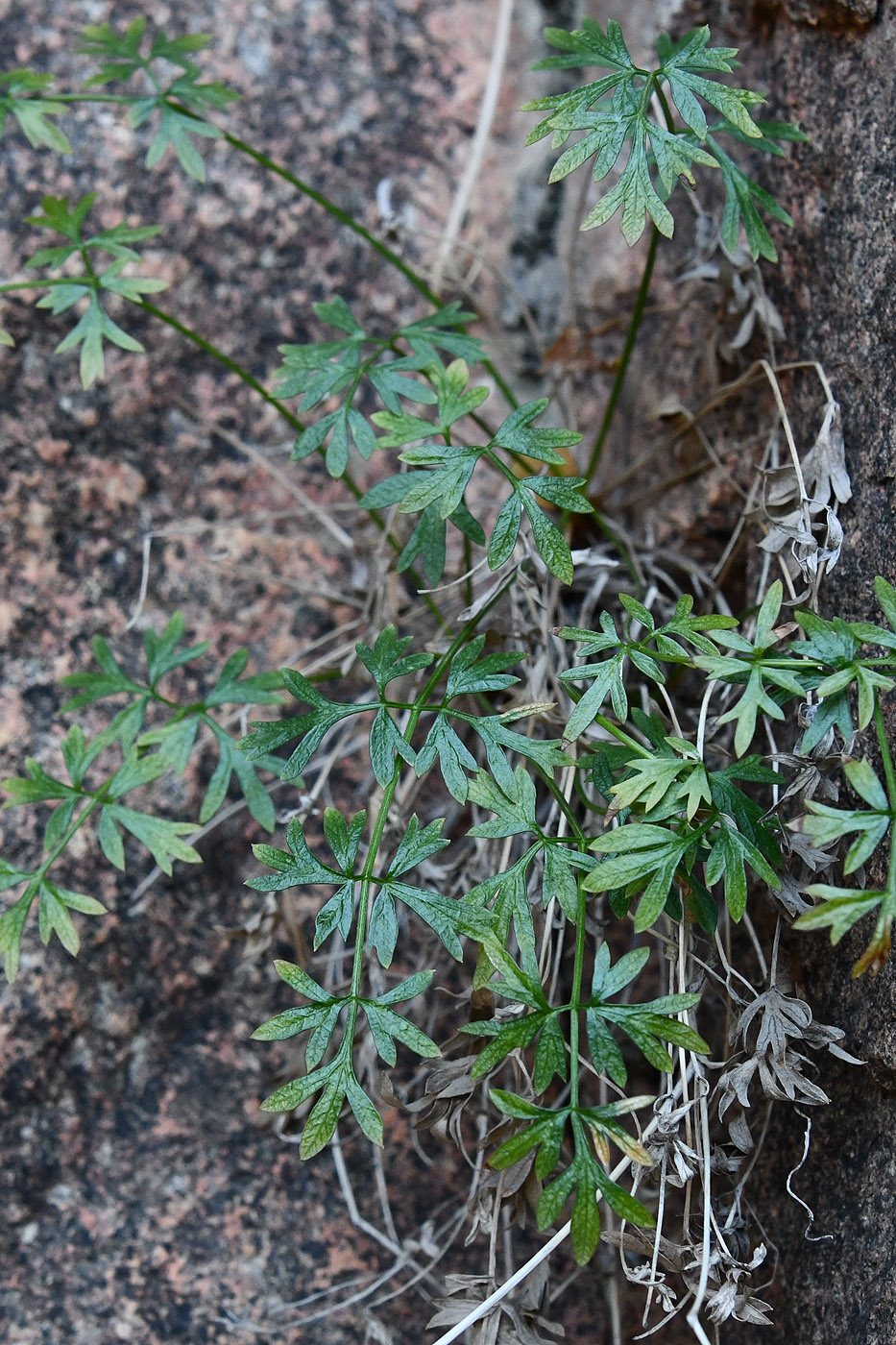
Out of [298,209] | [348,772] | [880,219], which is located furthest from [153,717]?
[880,219]

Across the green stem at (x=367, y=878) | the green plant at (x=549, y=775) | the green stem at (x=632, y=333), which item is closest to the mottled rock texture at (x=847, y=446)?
the green plant at (x=549, y=775)

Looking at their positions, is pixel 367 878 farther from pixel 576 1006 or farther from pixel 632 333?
pixel 632 333

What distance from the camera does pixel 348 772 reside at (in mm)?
1428

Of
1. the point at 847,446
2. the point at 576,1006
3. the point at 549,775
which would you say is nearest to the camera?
the point at 576,1006

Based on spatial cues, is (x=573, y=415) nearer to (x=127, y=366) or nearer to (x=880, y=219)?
(x=880, y=219)

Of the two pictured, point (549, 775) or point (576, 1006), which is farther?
point (549, 775)

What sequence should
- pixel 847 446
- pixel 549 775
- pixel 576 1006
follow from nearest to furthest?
1. pixel 576 1006
2. pixel 549 775
3. pixel 847 446

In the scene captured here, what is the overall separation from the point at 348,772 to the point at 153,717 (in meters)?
0.27

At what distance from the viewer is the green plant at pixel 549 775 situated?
34.5 inches

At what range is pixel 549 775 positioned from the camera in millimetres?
981

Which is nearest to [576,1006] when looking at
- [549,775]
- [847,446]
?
[549,775]

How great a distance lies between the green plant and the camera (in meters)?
0.88

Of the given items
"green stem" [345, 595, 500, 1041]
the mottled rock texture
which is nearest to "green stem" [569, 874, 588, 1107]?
"green stem" [345, 595, 500, 1041]

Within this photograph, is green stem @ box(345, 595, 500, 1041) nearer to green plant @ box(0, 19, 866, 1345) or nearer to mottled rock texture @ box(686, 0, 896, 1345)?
green plant @ box(0, 19, 866, 1345)
